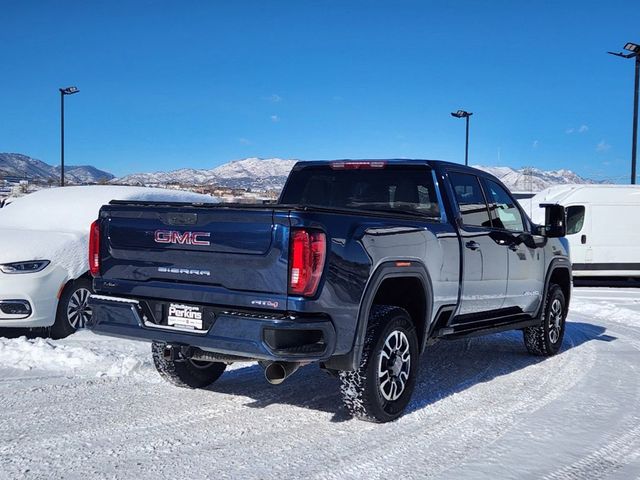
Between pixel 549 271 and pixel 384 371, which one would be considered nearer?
pixel 384 371

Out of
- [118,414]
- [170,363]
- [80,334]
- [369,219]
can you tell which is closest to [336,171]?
[369,219]

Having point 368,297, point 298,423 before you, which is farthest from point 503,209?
point 298,423

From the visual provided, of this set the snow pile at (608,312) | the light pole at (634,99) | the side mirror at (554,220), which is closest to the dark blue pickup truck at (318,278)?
the side mirror at (554,220)

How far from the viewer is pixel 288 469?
401 centimetres

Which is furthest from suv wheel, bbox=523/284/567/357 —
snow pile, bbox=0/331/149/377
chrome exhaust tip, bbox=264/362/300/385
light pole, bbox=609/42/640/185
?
light pole, bbox=609/42/640/185

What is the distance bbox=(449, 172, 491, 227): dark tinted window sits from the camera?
6.18 metres

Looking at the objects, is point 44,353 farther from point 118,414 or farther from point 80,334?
point 118,414

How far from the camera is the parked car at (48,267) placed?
744cm

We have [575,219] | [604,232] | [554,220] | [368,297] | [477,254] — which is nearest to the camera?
[368,297]

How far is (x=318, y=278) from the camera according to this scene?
429 cm

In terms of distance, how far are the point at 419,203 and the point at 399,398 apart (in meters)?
1.71

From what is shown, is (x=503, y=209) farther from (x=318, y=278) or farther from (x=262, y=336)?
(x=262, y=336)

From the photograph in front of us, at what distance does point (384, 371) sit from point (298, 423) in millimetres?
684

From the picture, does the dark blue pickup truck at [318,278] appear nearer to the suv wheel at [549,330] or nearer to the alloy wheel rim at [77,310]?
the suv wheel at [549,330]
